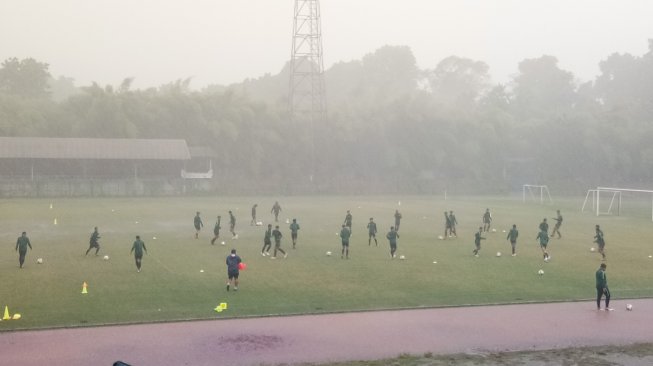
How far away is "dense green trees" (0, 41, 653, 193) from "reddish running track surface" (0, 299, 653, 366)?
61392 millimetres

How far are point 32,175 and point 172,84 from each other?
108 feet

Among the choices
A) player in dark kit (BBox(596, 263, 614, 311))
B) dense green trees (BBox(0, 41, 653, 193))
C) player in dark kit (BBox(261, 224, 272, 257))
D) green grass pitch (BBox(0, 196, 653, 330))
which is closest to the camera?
player in dark kit (BBox(596, 263, 614, 311))

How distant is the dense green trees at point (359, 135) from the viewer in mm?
84938

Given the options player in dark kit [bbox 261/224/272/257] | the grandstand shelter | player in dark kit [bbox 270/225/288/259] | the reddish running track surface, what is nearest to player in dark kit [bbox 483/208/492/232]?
player in dark kit [bbox 261/224/272/257]

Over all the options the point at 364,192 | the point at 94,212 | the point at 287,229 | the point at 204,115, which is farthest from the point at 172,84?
the point at 287,229

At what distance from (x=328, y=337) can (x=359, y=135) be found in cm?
8039

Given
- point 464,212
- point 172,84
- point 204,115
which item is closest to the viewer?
point 464,212

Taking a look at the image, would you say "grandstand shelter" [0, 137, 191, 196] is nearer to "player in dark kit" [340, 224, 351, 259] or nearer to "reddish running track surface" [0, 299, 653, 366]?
"player in dark kit" [340, 224, 351, 259]

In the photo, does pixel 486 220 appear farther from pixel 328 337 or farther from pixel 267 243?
Result: pixel 328 337

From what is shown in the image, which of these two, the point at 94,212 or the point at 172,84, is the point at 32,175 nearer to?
the point at 94,212

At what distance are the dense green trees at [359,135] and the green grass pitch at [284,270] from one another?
120ft

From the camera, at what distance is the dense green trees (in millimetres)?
84938

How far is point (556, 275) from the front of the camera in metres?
27.4

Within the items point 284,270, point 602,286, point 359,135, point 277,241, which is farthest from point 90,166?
point 602,286
